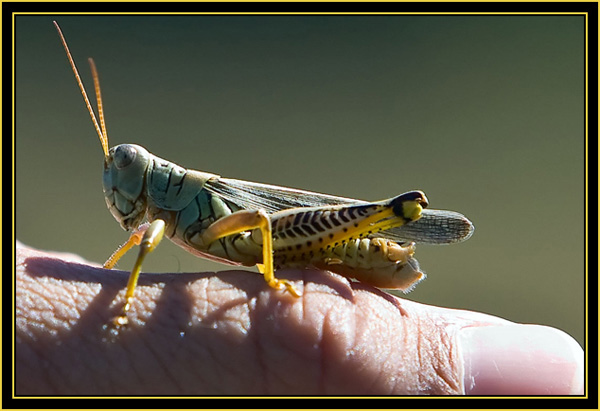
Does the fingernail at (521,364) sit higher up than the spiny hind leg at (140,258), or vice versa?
the spiny hind leg at (140,258)

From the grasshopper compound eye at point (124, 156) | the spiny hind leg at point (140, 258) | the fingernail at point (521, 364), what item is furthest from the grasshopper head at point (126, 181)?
the fingernail at point (521, 364)

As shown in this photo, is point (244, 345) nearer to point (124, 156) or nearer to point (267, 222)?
point (267, 222)

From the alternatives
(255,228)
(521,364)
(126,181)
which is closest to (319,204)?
(255,228)

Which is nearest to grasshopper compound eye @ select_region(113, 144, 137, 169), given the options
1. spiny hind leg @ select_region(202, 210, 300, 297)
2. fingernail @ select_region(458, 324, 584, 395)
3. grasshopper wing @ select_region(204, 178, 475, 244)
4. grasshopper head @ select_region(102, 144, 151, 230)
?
grasshopper head @ select_region(102, 144, 151, 230)

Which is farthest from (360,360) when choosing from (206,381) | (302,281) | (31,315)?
(31,315)

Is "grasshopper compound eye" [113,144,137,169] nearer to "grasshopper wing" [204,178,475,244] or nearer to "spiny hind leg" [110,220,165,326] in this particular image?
"grasshopper wing" [204,178,475,244]

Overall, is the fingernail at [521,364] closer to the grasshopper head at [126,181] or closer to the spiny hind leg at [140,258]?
the spiny hind leg at [140,258]
